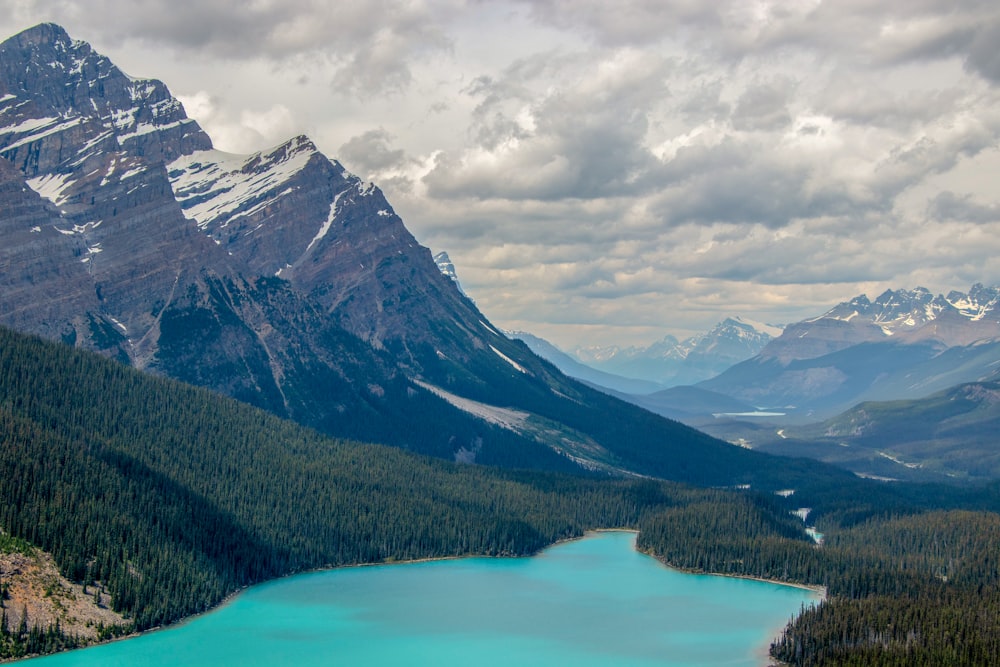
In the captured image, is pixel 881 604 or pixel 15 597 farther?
pixel 881 604

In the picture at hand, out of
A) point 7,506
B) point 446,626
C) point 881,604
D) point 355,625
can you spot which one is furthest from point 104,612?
point 881,604

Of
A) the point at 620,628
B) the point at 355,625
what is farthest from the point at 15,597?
the point at 620,628

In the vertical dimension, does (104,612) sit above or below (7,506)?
below

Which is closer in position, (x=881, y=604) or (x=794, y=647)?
(x=794, y=647)

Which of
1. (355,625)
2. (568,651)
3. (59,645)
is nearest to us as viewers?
(59,645)

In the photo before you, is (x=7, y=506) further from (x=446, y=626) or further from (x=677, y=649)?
(x=677, y=649)

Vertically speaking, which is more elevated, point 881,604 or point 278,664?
point 881,604

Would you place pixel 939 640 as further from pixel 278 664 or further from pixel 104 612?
pixel 104 612

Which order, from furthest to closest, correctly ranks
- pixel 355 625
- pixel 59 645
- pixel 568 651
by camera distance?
pixel 355 625 → pixel 568 651 → pixel 59 645

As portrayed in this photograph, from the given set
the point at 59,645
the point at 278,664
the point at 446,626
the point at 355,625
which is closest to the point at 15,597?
the point at 59,645
